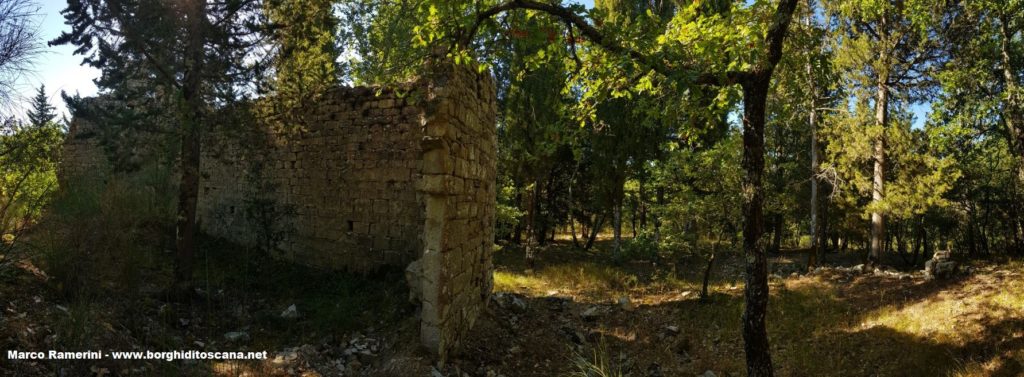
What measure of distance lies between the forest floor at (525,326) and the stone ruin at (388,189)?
1.54 feet

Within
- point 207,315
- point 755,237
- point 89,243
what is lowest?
point 207,315

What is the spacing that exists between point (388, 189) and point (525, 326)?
10.4 feet

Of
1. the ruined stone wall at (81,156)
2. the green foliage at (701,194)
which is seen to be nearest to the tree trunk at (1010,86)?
the green foliage at (701,194)

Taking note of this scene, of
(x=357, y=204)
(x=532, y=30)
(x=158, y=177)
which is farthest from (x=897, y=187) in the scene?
(x=158, y=177)

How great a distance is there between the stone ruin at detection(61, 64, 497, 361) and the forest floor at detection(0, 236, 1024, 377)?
470mm

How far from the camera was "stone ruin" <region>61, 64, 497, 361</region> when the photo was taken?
4898 millimetres

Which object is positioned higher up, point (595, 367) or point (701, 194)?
point (701, 194)

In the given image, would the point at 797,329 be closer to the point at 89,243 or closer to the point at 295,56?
the point at 295,56

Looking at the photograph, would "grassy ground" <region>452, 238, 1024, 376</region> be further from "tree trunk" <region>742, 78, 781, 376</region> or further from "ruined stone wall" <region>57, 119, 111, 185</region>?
"ruined stone wall" <region>57, 119, 111, 185</region>

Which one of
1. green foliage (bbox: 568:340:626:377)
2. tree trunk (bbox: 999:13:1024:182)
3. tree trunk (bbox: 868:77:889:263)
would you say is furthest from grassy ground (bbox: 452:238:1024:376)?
tree trunk (bbox: 999:13:1024:182)

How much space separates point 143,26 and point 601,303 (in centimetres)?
868

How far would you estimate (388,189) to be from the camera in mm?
7887

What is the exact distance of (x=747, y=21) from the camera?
452cm

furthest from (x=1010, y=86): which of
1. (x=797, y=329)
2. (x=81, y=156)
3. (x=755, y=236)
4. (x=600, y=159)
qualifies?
(x=81, y=156)
